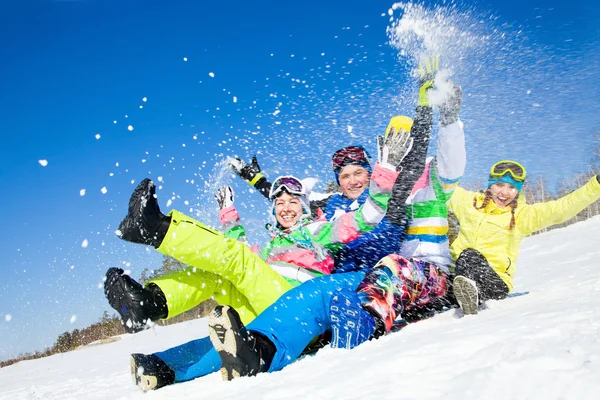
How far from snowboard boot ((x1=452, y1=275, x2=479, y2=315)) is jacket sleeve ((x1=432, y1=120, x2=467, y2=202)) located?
711mm

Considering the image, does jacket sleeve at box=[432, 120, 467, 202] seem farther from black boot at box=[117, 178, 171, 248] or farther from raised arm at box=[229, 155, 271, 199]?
raised arm at box=[229, 155, 271, 199]

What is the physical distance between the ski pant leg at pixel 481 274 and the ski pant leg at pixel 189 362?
179cm

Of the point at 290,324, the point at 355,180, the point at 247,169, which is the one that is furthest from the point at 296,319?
the point at 247,169

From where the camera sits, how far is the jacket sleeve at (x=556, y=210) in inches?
164

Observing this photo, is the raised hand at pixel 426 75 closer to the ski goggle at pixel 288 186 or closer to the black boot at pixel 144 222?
the ski goggle at pixel 288 186

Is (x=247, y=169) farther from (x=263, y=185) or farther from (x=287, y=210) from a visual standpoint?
(x=287, y=210)

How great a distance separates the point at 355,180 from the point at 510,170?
1.45m

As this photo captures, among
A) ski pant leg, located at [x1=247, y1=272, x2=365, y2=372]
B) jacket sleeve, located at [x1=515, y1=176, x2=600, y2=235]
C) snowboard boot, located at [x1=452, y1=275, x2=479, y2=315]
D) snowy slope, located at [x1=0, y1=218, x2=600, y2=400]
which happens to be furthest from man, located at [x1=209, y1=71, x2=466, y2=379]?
jacket sleeve, located at [x1=515, y1=176, x2=600, y2=235]

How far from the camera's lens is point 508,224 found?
4242 mm

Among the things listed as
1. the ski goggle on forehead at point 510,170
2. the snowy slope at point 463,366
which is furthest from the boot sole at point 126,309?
the ski goggle on forehead at point 510,170

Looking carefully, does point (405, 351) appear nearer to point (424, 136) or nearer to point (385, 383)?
point (385, 383)

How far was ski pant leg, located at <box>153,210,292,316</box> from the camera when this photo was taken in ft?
9.09

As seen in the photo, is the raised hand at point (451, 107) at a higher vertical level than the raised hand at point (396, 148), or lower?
higher

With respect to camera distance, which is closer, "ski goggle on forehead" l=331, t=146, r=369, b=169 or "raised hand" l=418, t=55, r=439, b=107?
"raised hand" l=418, t=55, r=439, b=107
